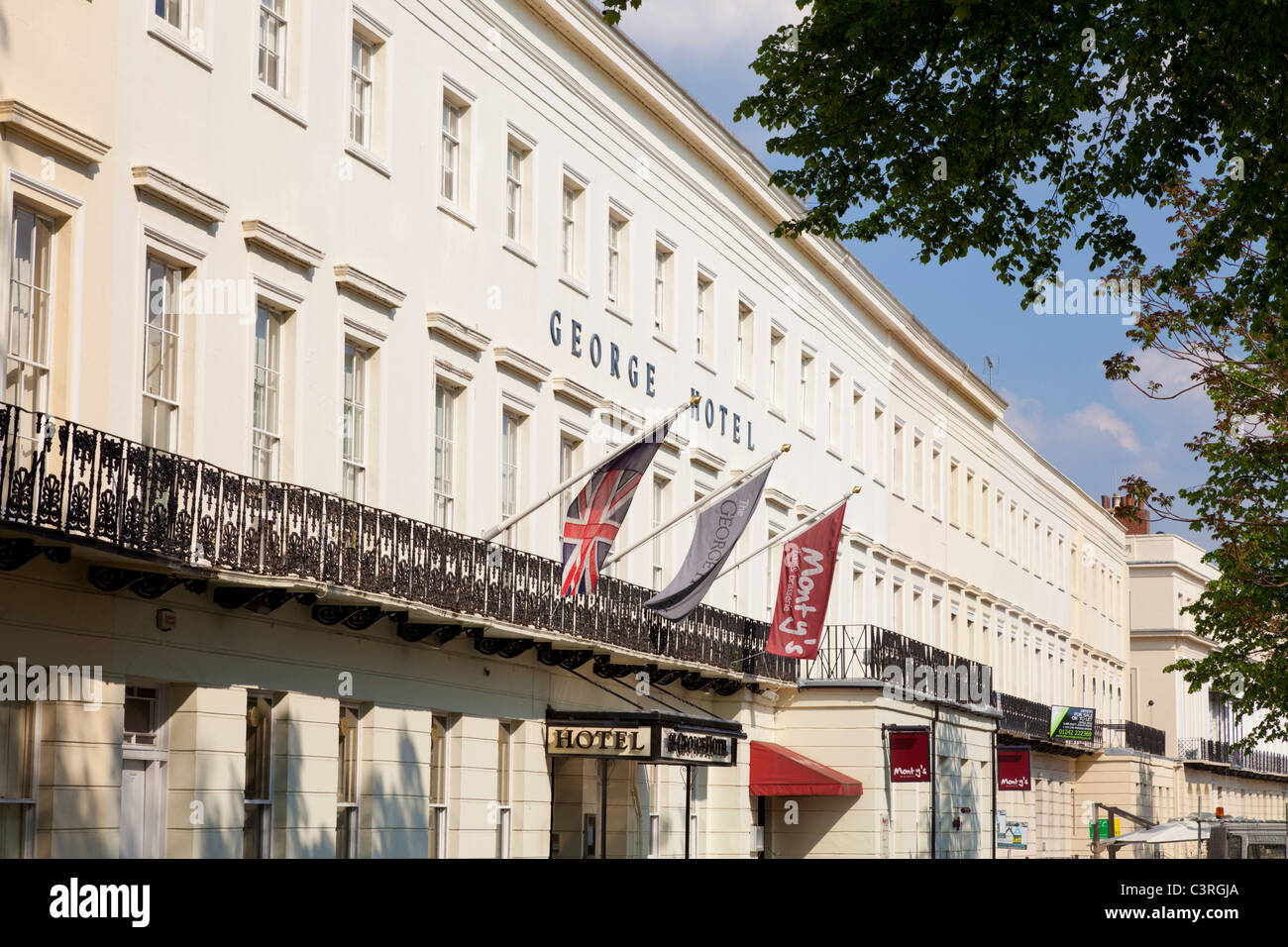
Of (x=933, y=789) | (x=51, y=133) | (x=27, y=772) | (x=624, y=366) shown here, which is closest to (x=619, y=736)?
(x=624, y=366)

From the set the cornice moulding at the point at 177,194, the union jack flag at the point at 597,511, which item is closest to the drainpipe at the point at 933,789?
the union jack flag at the point at 597,511

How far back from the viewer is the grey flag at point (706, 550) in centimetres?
2419

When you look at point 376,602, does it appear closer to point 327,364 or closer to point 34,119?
point 327,364

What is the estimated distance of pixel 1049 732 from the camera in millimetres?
55281

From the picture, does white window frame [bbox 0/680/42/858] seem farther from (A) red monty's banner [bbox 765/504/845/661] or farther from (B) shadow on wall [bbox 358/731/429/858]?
(A) red monty's banner [bbox 765/504/845/661]

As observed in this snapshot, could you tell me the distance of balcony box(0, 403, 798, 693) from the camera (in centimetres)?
1348

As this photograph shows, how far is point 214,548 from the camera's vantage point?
15.8 metres

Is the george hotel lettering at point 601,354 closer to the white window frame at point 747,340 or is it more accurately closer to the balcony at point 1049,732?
the white window frame at point 747,340

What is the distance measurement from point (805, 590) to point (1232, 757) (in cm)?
6204

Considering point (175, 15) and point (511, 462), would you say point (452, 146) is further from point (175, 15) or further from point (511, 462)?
point (175, 15)

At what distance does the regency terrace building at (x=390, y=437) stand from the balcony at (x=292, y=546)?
55mm
